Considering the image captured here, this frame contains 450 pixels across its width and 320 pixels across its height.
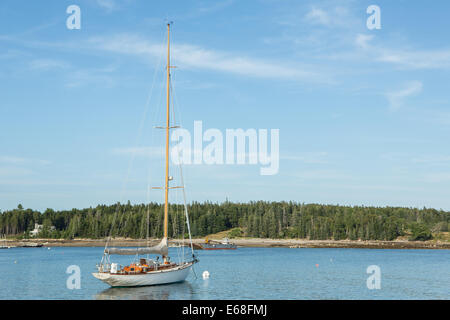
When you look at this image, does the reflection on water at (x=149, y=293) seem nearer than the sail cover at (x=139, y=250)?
Yes

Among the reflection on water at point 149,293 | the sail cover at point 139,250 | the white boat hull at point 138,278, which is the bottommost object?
the reflection on water at point 149,293

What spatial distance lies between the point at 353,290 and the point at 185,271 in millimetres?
21657

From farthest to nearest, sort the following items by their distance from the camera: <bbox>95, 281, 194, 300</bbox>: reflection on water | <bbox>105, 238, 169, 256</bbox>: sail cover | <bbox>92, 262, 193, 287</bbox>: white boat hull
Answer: <bbox>105, 238, 169, 256</bbox>: sail cover
<bbox>92, 262, 193, 287</bbox>: white boat hull
<bbox>95, 281, 194, 300</bbox>: reflection on water

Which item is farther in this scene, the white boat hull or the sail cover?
the sail cover

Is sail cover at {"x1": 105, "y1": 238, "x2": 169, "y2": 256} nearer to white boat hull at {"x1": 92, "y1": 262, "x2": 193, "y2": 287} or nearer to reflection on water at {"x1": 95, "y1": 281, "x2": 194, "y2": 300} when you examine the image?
white boat hull at {"x1": 92, "y1": 262, "x2": 193, "y2": 287}

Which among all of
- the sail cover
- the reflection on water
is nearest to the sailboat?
the sail cover

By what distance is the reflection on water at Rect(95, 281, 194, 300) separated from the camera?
5006 centimetres

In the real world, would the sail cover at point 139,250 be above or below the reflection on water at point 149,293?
above

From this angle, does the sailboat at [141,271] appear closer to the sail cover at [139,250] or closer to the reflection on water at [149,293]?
the sail cover at [139,250]

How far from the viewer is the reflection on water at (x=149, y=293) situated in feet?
164

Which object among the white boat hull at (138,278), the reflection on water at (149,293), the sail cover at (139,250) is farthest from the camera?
the sail cover at (139,250)

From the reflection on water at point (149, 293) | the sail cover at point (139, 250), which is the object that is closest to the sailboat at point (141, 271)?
the sail cover at point (139, 250)
